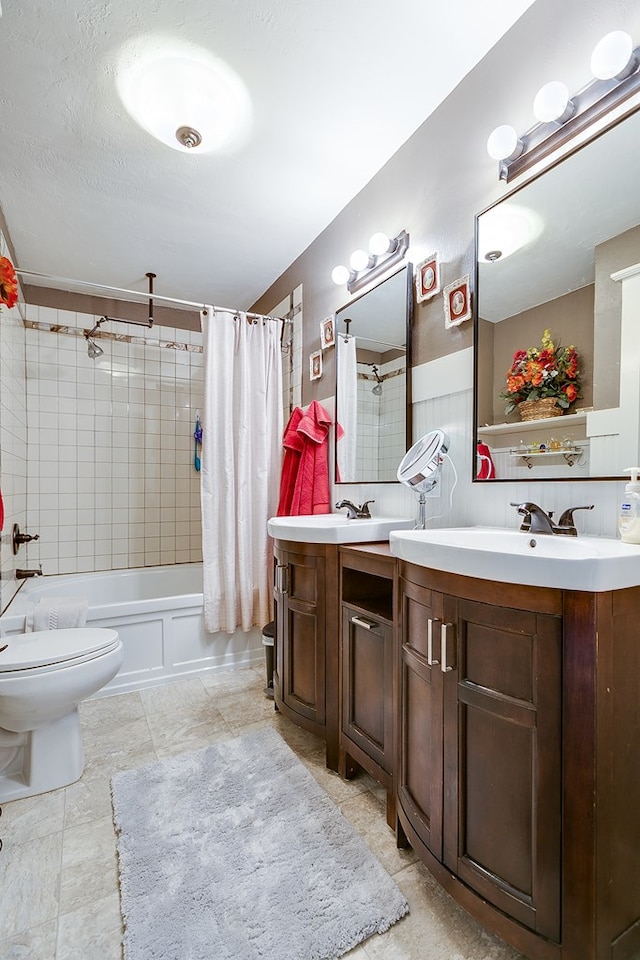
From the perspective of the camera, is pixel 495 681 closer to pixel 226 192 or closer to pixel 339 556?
pixel 339 556

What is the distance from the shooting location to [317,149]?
1.94 metres

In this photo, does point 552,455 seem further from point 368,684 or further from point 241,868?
point 241,868

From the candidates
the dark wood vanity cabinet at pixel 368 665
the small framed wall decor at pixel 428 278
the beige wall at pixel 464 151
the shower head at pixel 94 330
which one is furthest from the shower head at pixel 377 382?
the shower head at pixel 94 330

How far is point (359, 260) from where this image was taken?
2.12 metres

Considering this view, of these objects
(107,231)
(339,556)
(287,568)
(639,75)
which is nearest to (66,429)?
(107,231)

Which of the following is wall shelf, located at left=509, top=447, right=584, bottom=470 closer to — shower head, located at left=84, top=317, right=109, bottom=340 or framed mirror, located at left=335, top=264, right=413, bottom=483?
framed mirror, located at left=335, top=264, right=413, bottom=483

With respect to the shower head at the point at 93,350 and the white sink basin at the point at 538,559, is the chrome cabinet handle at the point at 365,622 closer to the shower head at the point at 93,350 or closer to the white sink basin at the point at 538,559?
the white sink basin at the point at 538,559

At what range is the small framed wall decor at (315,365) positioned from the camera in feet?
8.44

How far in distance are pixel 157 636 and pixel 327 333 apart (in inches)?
76.2

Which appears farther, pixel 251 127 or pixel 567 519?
pixel 251 127

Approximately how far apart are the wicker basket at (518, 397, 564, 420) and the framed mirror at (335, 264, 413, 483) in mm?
576

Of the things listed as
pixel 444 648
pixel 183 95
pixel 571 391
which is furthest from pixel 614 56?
pixel 444 648

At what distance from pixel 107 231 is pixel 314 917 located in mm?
3131

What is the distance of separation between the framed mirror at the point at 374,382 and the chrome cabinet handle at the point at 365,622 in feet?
2.35
